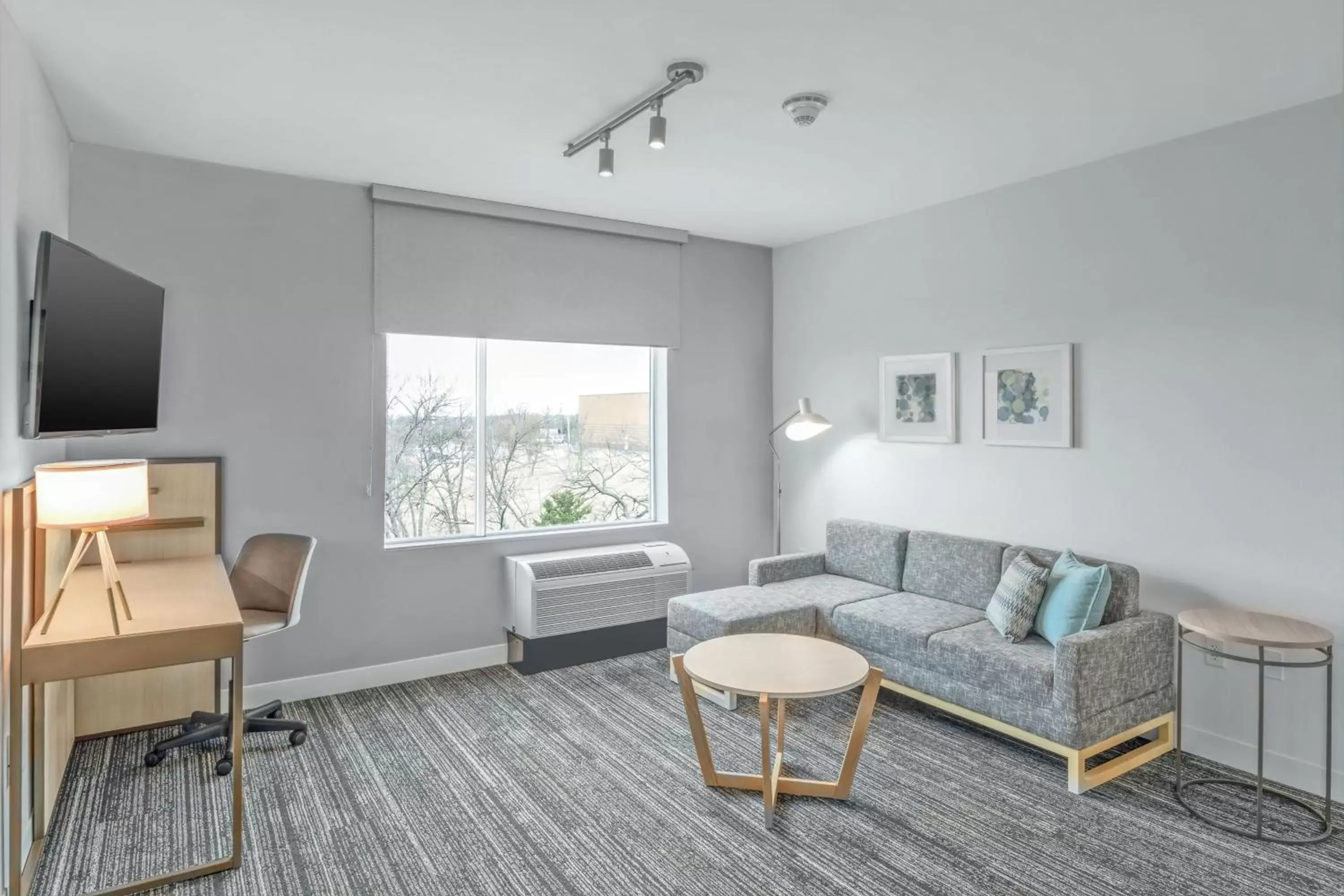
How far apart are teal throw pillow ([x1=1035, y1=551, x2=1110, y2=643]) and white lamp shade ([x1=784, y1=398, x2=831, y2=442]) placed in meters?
1.64

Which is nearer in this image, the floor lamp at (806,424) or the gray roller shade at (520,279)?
the gray roller shade at (520,279)

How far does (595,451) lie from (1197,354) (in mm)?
3275

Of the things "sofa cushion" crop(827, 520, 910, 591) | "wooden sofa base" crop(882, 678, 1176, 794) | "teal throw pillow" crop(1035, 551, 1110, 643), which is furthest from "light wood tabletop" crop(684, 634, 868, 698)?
"sofa cushion" crop(827, 520, 910, 591)

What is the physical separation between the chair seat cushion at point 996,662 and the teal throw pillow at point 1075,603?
0.29 feet

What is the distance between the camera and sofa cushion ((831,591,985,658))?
3699 millimetres

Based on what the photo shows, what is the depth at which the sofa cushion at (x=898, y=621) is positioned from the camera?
3.70 metres

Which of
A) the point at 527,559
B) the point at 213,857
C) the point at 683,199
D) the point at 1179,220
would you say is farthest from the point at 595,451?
the point at 1179,220

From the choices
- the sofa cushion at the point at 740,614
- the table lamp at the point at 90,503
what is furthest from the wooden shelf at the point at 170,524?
the sofa cushion at the point at 740,614

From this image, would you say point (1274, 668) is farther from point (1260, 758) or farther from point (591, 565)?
point (591, 565)

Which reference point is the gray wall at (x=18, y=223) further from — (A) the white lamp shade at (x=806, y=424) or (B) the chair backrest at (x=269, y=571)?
(A) the white lamp shade at (x=806, y=424)

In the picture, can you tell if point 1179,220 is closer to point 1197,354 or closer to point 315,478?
point 1197,354

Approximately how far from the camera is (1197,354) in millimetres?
3367

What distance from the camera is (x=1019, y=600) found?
3.49 m

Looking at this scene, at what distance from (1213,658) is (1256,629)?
0.59 meters
